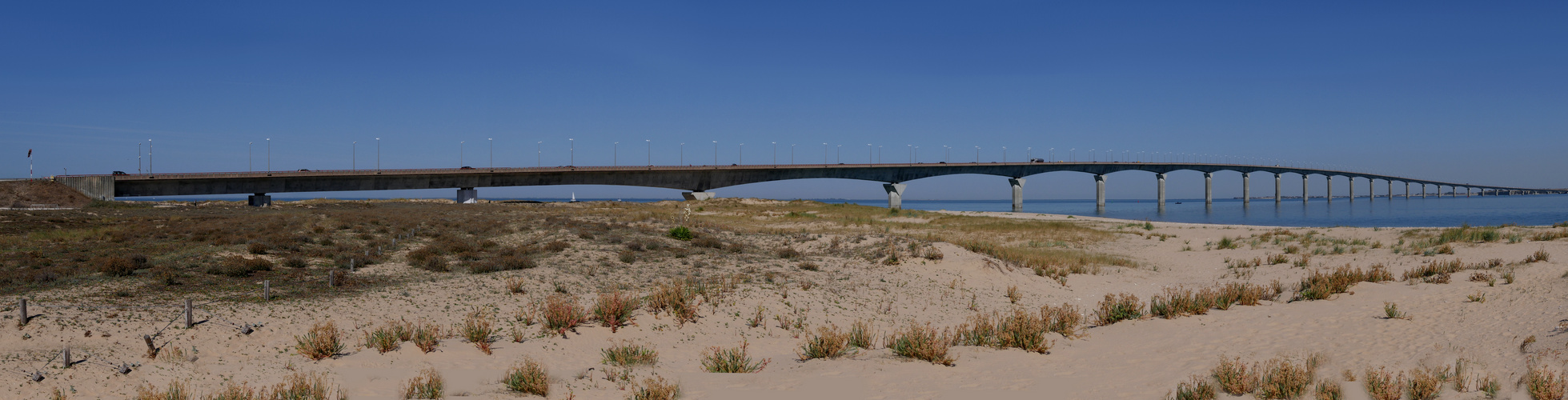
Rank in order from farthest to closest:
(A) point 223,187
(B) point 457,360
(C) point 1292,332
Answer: (A) point 223,187 < (C) point 1292,332 < (B) point 457,360

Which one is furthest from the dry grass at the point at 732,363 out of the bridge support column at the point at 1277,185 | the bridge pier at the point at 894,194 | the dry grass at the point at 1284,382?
the bridge support column at the point at 1277,185

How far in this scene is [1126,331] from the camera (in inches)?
496

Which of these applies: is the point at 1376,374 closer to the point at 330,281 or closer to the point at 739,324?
the point at 739,324

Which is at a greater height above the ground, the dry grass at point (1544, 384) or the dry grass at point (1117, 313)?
the dry grass at point (1544, 384)

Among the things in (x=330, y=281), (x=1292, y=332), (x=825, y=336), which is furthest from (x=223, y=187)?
(x=1292, y=332)

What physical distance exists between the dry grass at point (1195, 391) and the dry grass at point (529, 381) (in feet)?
23.5

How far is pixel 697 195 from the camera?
9362 cm

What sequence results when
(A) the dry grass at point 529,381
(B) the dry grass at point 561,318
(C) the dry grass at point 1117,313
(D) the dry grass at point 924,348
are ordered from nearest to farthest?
(A) the dry grass at point 529,381 < (D) the dry grass at point 924,348 < (B) the dry grass at point 561,318 < (C) the dry grass at point 1117,313

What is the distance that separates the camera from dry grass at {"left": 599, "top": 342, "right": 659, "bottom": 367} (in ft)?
33.7

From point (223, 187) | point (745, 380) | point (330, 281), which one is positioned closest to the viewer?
point (745, 380)

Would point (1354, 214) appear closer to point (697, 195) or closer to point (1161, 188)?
point (1161, 188)

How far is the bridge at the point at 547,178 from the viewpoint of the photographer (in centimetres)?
7181

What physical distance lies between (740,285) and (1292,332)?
10.2m

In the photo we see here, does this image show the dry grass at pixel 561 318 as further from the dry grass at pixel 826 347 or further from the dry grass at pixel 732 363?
the dry grass at pixel 826 347
